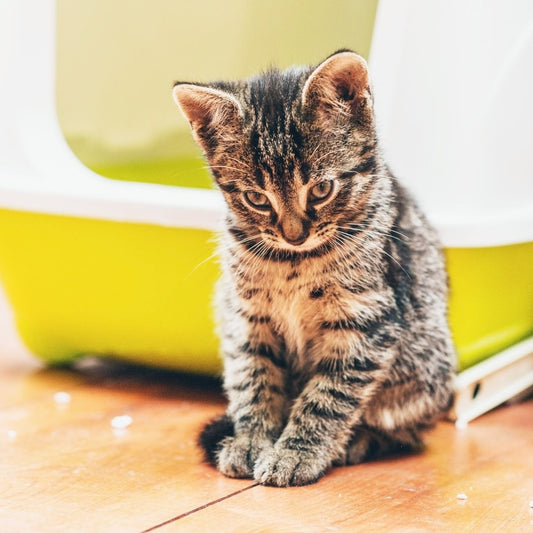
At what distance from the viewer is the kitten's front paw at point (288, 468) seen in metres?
1.46

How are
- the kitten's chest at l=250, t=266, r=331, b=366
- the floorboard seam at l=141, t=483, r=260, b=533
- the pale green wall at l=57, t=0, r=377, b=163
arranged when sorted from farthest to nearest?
the pale green wall at l=57, t=0, r=377, b=163 < the kitten's chest at l=250, t=266, r=331, b=366 < the floorboard seam at l=141, t=483, r=260, b=533

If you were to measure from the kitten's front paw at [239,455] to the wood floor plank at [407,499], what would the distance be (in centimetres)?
7

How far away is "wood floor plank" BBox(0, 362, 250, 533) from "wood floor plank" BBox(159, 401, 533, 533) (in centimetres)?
9

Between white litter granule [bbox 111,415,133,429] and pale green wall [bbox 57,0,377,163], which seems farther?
pale green wall [bbox 57,0,377,163]

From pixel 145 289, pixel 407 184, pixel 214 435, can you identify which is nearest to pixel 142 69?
pixel 145 289

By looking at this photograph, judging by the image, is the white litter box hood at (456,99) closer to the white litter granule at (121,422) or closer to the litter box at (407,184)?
the litter box at (407,184)

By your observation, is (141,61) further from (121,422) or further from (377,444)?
(377,444)

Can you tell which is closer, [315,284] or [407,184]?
[315,284]

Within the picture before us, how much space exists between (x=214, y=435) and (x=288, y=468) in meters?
0.20

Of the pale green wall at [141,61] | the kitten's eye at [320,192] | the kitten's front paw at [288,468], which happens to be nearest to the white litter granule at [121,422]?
the kitten's front paw at [288,468]

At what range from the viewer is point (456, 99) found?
184cm

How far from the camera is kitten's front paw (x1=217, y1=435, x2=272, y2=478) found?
4.92 ft

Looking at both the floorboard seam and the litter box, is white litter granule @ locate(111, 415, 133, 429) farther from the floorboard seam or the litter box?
the floorboard seam

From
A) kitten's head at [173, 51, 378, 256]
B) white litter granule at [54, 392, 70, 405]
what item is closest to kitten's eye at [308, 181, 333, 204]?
kitten's head at [173, 51, 378, 256]
